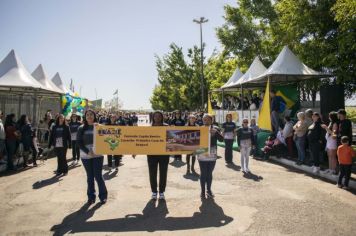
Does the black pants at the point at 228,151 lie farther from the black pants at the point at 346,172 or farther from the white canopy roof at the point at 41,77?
the white canopy roof at the point at 41,77

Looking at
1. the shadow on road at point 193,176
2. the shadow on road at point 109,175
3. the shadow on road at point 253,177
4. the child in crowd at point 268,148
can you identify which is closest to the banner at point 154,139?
the shadow on road at point 193,176

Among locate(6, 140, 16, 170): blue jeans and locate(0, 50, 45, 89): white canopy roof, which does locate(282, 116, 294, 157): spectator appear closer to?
locate(6, 140, 16, 170): blue jeans

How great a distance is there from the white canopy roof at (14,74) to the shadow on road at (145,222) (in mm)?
10160

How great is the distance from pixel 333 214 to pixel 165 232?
10.5 feet

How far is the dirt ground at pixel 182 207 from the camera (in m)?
5.89

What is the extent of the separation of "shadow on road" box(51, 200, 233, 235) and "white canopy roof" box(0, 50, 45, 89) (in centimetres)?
1016

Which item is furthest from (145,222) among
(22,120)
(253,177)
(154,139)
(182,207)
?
(22,120)

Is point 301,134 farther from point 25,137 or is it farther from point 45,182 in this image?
point 25,137

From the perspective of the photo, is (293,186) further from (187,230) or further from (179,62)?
(179,62)

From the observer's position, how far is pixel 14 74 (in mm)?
16047

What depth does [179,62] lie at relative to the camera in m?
46.6

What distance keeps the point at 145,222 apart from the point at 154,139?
219cm

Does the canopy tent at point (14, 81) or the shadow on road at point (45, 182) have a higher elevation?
the canopy tent at point (14, 81)

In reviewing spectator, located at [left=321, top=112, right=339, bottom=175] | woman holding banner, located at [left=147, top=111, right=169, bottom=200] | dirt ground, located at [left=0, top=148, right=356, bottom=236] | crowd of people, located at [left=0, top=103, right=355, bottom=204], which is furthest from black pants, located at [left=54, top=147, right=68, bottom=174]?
spectator, located at [left=321, top=112, right=339, bottom=175]
